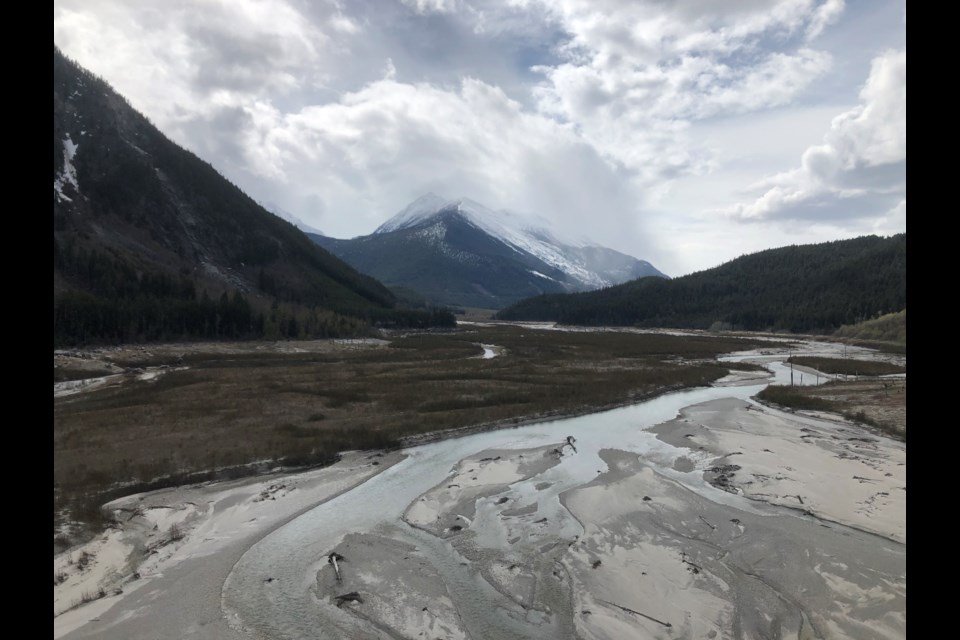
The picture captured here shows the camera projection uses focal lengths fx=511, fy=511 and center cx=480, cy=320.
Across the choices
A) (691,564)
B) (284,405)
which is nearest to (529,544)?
(691,564)

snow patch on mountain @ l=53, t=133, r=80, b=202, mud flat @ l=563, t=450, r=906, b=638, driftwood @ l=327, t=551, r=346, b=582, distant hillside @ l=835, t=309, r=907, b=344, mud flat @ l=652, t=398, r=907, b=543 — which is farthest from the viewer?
snow patch on mountain @ l=53, t=133, r=80, b=202

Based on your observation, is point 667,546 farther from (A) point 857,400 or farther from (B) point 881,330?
(B) point 881,330

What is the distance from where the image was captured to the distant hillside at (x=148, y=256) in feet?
323

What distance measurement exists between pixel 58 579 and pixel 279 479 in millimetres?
9370

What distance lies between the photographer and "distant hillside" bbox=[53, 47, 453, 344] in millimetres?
98562

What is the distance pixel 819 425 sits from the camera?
33.8 meters

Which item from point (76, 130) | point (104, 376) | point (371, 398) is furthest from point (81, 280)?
point (371, 398)

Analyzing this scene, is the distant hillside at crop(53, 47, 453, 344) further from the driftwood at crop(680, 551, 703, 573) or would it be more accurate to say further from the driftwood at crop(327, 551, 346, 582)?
the driftwood at crop(680, 551, 703, 573)

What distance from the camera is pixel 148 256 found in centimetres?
14988

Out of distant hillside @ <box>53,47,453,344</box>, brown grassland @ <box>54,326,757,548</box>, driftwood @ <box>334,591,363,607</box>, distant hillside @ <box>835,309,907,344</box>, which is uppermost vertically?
distant hillside @ <box>53,47,453,344</box>

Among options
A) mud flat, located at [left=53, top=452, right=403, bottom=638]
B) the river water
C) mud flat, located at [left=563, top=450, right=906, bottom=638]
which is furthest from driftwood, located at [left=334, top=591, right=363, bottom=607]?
mud flat, located at [left=563, top=450, right=906, bottom=638]

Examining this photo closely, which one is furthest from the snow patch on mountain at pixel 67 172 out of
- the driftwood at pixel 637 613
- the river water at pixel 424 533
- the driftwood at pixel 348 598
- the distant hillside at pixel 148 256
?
the driftwood at pixel 637 613
